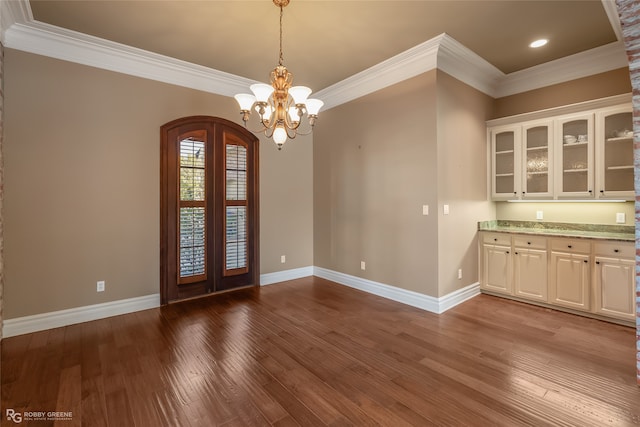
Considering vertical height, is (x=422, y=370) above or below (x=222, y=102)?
below

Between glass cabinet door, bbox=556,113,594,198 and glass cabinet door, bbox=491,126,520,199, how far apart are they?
47cm

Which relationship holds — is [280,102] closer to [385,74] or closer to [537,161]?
[385,74]

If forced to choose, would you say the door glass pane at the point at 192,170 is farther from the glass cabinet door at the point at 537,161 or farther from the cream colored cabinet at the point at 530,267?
the glass cabinet door at the point at 537,161

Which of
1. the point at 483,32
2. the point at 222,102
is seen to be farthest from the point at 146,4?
the point at 483,32

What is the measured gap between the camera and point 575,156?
12.0 ft

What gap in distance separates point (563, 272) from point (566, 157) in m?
1.43

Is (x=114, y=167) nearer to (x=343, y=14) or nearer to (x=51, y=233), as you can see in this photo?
(x=51, y=233)

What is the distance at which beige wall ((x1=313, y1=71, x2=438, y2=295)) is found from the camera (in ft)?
12.0

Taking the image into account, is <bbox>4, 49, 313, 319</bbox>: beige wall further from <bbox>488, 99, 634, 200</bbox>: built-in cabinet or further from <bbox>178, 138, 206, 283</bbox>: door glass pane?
<bbox>488, 99, 634, 200</bbox>: built-in cabinet

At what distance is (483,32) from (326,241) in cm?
354

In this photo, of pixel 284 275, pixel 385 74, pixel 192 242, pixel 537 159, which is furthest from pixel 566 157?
pixel 192 242

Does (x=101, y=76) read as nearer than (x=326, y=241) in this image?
Yes

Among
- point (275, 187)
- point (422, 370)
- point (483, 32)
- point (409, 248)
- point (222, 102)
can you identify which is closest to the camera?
point (422, 370)

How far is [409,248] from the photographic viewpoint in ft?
12.6
